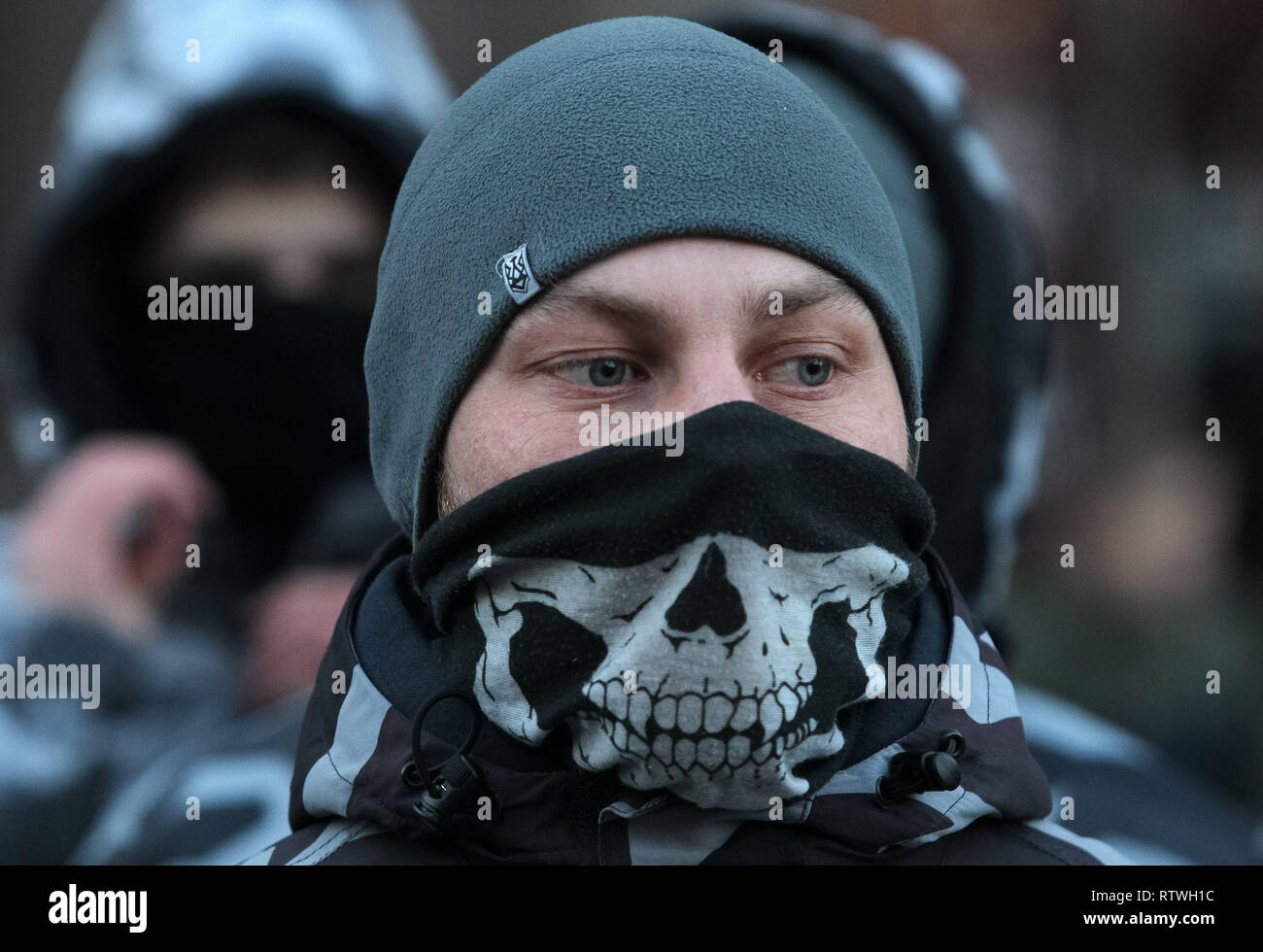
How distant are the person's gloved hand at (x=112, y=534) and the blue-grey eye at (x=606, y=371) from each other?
2104mm

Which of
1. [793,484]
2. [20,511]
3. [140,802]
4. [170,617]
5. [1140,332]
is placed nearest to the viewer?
[793,484]

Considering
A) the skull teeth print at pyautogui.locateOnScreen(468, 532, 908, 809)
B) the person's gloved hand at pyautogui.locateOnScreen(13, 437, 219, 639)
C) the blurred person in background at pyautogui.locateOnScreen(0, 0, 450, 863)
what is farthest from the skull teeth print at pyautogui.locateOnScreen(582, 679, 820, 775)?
the person's gloved hand at pyautogui.locateOnScreen(13, 437, 219, 639)

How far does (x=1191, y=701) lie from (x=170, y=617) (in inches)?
109

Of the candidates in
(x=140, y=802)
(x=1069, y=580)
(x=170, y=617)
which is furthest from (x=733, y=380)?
(x=1069, y=580)

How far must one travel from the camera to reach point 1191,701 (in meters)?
3.73

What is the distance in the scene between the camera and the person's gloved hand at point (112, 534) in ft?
9.96

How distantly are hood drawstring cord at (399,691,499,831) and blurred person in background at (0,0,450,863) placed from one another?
164cm

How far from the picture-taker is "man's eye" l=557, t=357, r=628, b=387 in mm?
1283

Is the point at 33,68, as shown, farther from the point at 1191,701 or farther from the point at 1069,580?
the point at 1191,701

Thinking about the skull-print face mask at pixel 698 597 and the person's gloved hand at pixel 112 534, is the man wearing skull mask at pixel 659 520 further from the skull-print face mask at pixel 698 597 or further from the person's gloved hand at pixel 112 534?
the person's gloved hand at pixel 112 534

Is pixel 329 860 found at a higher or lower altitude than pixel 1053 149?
lower

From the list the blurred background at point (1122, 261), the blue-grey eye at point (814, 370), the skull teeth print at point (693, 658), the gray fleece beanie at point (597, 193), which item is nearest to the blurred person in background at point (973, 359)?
the gray fleece beanie at point (597, 193)

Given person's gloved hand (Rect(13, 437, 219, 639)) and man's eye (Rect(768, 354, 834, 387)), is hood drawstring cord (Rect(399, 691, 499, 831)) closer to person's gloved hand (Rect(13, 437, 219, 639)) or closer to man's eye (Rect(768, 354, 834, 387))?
man's eye (Rect(768, 354, 834, 387))

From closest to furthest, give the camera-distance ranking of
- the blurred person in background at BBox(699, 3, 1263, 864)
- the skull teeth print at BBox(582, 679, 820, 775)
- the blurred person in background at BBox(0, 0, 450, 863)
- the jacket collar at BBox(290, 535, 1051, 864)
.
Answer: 1. the skull teeth print at BBox(582, 679, 820, 775)
2. the jacket collar at BBox(290, 535, 1051, 864)
3. the blurred person in background at BBox(699, 3, 1263, 864)
4. the blurred person in background at BBox(0, 0, 450, 863)
